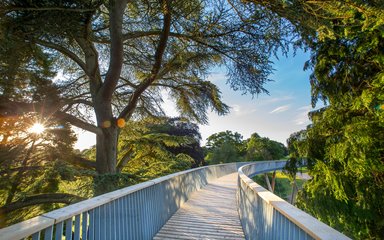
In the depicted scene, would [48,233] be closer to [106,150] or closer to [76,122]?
[76,122]

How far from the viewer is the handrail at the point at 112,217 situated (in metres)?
2.05

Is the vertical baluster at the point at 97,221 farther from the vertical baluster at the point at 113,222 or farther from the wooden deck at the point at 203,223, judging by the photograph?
the wooden deck at the point at 203,223

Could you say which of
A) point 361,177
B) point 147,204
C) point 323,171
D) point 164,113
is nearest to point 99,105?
point 164,113

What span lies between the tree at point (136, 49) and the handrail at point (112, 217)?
2.94m

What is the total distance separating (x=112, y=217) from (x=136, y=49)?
999 centimetres

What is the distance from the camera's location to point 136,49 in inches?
488

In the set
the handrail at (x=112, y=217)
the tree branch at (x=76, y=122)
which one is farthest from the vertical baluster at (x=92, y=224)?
the tree branch at (x=76, y=122)

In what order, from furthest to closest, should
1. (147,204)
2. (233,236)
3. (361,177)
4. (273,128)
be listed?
1. (273,128)
2. (361,177)
3. (233,236)
4. (147,204)

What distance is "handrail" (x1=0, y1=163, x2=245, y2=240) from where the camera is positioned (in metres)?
2.05

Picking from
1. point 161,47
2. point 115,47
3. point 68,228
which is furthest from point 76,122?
point 68,228

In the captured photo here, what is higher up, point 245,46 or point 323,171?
point 245,46

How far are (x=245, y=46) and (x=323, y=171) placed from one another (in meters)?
4.47

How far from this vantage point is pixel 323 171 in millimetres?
8969

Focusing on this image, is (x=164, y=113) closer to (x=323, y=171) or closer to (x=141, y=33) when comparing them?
(x=141, y=33)
